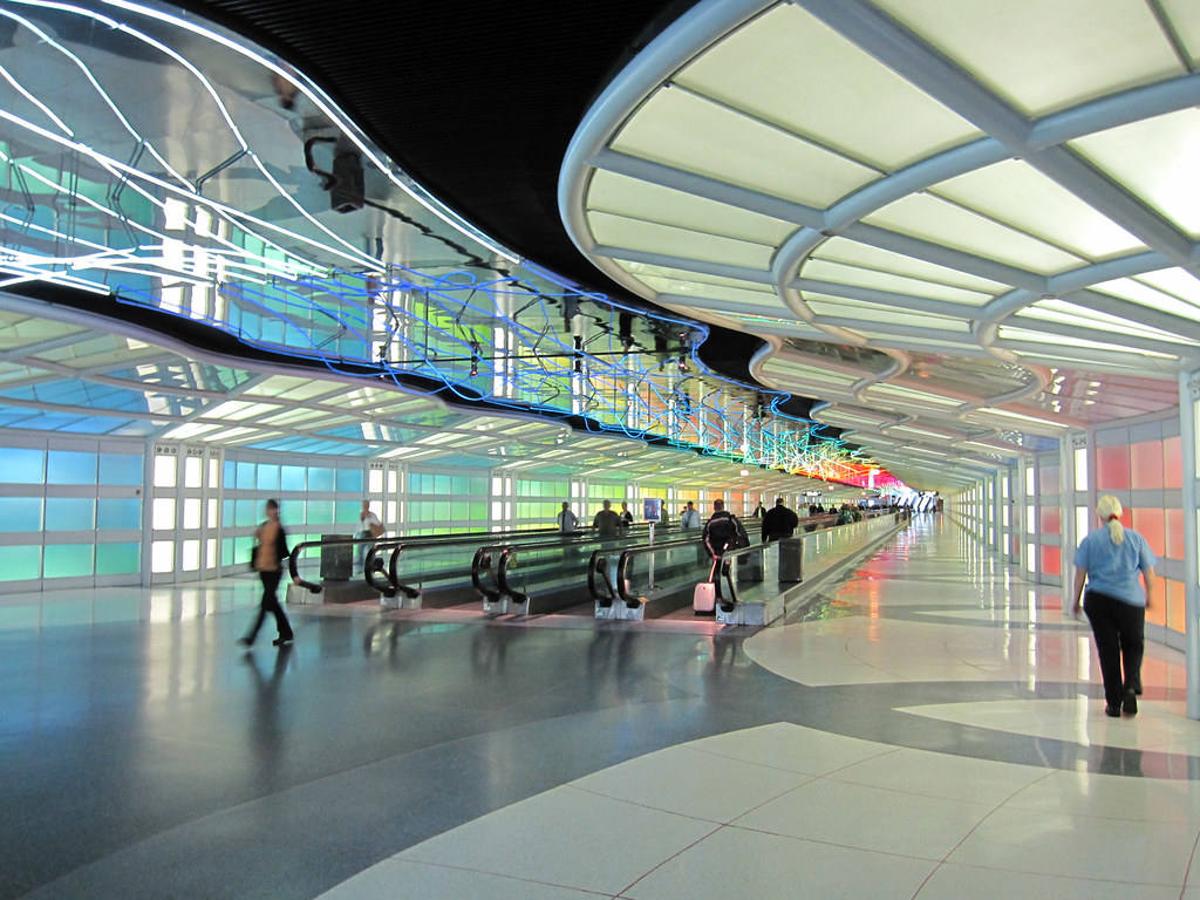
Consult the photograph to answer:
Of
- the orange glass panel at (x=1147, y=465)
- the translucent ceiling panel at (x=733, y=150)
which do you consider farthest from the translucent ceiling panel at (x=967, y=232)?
the orange glass panel at (x=1147, y=465)

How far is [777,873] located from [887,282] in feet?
15.2

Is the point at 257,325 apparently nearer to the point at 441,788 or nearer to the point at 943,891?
the point at 441,788

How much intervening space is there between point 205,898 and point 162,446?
61.8ft

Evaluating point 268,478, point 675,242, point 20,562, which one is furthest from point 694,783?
point 268,478

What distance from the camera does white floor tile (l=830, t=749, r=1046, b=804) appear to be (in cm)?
527

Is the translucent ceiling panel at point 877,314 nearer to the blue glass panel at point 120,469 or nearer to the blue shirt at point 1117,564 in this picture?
the blue shirt at point 1117,564

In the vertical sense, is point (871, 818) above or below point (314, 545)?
below

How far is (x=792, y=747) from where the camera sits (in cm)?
630

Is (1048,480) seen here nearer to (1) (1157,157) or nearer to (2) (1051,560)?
(2) (1051,560)

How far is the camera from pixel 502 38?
5637 mm

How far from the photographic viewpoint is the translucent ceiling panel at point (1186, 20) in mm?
3129

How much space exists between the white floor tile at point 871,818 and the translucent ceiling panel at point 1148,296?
11.4 ft

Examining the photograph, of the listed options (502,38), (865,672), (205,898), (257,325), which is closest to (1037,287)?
(502,38)

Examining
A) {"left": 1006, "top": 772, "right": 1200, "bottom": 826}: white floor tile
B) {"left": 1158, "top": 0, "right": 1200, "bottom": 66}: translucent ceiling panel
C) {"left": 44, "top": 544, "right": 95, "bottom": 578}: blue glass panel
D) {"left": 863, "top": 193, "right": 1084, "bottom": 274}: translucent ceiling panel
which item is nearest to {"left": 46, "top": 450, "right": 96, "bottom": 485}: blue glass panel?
{"left": 44, "top": 544, "right": 95, "bottom": 578}: blue glass panel
